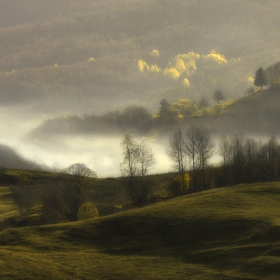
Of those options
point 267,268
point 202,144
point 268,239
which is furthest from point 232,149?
point 267,268

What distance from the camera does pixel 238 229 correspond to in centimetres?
5578

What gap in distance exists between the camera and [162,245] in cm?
5591

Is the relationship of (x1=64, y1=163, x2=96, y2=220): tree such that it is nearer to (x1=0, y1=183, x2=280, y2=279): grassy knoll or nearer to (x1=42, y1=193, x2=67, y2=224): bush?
(x1=42, y1=193, x2=67, y2=224): bush

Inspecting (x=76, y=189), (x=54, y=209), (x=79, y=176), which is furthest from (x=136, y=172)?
(x=54, y=209)

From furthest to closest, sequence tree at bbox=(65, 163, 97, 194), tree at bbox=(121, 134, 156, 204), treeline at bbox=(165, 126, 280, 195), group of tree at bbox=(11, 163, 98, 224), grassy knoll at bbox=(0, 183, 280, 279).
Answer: tree at bbox=(65, 163, 97, 194)
treeline at bbox=(165, 126, 280, 195)
tree at bbox=(121, 134, 156, 204)
group of tree at bbox=(11, 163, 98, 224)
grassy knoll at bbox=(0, 183, 280, 279)

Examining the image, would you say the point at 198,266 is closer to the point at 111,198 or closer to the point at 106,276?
the point at 106,276

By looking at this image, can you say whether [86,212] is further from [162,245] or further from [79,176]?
[162,245]

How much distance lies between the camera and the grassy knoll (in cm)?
4475

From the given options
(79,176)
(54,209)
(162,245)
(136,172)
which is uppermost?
(79,176)

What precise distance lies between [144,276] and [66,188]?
70497 millimetres

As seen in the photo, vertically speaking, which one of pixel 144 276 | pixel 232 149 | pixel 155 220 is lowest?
pixel 144 276

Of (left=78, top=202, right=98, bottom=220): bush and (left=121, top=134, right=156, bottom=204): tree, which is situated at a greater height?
(left=121, top=134, right=156, bottom=204): tree

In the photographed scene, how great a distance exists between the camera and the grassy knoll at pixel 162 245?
1762 inches

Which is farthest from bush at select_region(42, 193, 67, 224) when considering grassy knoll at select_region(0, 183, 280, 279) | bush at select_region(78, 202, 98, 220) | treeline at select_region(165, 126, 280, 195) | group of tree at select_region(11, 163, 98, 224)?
treeline at select_region(165, 126, 280, 195)
